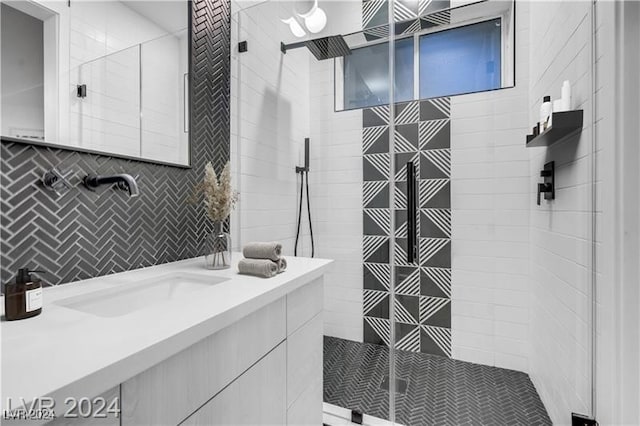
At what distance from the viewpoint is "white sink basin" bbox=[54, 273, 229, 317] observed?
35.8 inches

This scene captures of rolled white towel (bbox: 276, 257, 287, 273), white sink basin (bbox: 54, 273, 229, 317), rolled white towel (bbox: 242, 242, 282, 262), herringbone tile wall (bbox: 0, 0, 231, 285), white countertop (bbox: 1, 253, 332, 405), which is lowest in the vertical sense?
white sink basin (bbox: 54, 273, 229, 317)

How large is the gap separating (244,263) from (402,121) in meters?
1.54

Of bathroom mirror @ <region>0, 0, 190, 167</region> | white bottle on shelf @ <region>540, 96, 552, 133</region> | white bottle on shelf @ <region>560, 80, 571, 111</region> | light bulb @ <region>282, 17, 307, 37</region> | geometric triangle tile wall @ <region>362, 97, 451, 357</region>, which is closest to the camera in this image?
bathroom mirror @ <region>0, 0, 190, 167</region>

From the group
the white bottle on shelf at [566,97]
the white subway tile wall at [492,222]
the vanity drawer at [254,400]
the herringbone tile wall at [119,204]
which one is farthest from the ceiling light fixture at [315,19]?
the vanity drawer at [254,400]

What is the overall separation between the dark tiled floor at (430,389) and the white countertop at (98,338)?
1129 millimetres

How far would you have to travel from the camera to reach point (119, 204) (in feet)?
3.86

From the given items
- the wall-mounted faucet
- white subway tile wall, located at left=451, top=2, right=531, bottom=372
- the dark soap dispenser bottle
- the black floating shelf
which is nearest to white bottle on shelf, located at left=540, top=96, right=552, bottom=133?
the black floating shelf

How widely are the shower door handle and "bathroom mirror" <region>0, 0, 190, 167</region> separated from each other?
1323 millimetres

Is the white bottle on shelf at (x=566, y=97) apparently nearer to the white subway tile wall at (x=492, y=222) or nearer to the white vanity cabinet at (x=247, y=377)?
the white subway tile wall at (x=492, y=222)

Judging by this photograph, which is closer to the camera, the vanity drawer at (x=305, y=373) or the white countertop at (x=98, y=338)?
the white countertop at (x=98, y=338)

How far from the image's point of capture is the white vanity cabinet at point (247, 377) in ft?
2.09

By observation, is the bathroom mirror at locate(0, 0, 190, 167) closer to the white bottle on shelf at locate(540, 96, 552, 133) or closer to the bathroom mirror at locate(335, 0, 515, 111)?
the bathroom mirror at locate(335, 0, 515, 111)

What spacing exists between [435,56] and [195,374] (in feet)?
7.66

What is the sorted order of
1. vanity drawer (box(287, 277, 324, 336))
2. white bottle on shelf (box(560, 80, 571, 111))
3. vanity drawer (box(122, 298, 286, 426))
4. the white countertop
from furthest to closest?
white bottle on shelf (box(560, 80, 571, 111)), vanity drawer (box(287, 277, 324, 336)), vanity drawer (box(122, 298, 286, 426)), the white countertop
